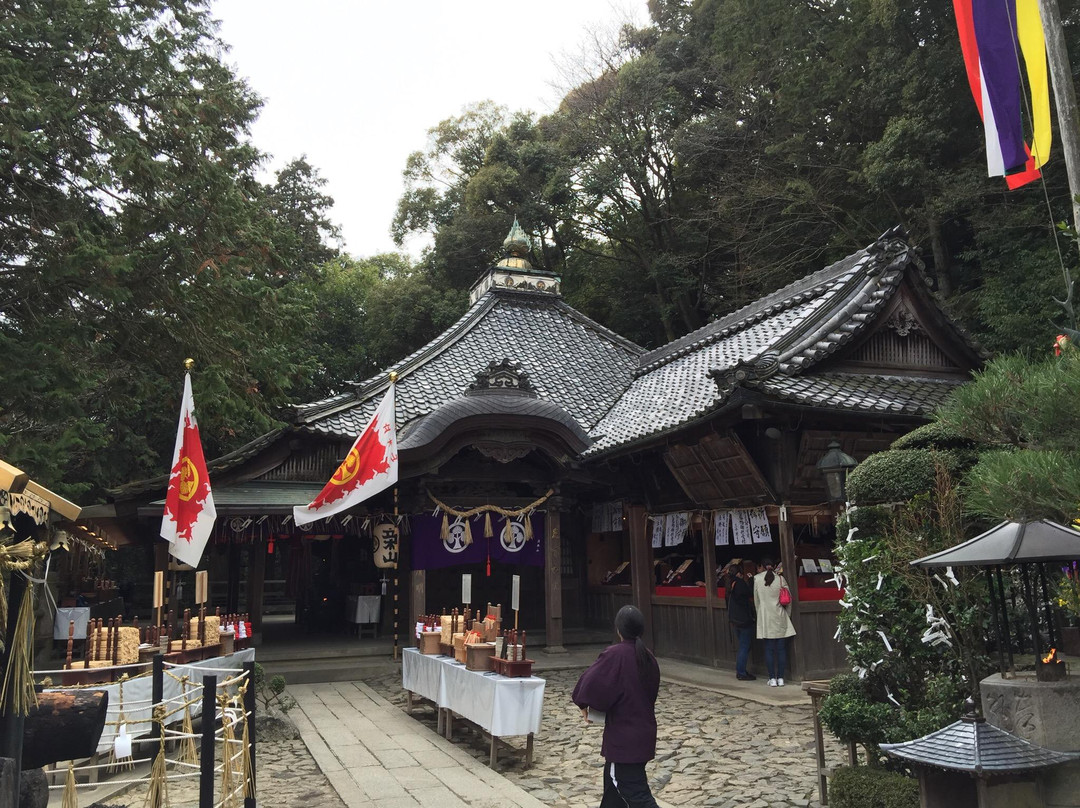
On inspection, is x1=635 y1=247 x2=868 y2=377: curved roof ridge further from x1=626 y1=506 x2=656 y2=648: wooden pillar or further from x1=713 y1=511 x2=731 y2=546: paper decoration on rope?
x1=713 y1=511 x2=731 y2=546: paper decoration on rope

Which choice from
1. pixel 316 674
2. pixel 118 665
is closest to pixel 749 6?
pixel 316 674

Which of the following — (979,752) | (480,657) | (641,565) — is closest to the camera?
(979,752)

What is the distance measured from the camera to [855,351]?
12859 millimetres

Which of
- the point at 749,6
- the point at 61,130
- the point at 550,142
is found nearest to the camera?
the point at 61,130

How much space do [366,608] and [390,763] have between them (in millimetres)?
8687

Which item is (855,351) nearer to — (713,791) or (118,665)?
(713,791)

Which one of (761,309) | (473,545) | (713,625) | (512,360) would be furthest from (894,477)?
(512,360)

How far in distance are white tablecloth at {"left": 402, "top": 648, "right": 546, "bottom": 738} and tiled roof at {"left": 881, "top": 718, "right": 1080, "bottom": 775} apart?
3717 millimetres

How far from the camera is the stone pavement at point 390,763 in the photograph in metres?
6.34

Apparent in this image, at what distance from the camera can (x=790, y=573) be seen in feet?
37.2

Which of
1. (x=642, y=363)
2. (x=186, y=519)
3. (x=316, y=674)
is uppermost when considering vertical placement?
(x=642, y=363)

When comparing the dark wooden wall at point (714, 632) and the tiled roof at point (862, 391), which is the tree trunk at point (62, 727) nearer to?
the tiled roof at point (862, 391)

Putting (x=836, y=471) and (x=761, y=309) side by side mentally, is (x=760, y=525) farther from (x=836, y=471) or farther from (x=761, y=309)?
(x=761, y=309)

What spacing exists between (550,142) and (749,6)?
979 centimetres
